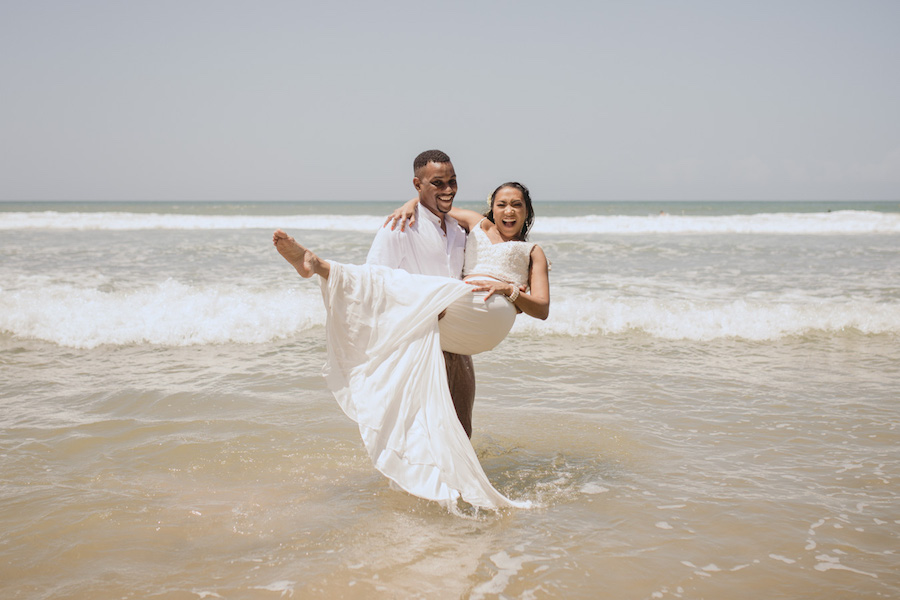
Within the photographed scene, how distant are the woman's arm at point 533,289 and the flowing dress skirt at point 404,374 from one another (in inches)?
2.6

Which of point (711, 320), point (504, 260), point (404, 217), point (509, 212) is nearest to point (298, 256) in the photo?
point (404, 217)

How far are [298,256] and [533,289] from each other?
139 centimetres

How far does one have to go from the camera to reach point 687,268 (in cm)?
1443

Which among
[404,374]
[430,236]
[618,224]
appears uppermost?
[618,224]

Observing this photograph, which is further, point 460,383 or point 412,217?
point 460,383

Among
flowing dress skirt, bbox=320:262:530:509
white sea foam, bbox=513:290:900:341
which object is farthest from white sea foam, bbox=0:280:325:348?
flowing dress skirt, bbox=320:262:530:509

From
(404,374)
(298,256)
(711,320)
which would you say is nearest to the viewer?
(298,256)

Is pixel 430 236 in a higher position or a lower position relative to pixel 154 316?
higher

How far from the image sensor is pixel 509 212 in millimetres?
3803

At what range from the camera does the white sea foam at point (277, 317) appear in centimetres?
802

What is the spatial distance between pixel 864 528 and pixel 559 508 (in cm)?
165
